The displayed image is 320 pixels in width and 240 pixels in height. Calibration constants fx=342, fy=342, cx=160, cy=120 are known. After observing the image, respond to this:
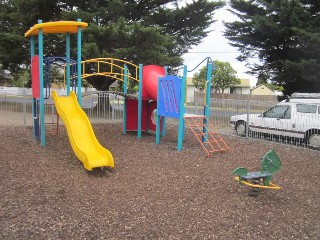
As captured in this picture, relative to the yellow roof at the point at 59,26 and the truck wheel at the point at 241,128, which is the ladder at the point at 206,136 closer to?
the truck wheel at the point at 241,128

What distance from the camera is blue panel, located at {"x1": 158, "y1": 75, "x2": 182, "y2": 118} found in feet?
31.8

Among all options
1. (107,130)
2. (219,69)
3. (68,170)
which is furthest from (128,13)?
(219,69)

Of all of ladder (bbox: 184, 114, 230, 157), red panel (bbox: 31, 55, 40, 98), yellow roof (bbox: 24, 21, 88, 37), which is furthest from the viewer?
red panel (bbox: 31, 55, 40, 98)

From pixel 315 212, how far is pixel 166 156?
433cm

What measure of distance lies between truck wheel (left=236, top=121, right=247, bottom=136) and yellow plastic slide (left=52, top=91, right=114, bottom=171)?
7.07 metres

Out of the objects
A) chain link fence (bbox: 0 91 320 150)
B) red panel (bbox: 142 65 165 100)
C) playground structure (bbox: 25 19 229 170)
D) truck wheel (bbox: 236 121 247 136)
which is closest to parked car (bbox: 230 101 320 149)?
truck wheel (bbox: 236 121 247 136)

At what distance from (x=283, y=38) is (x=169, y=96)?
1208 cm

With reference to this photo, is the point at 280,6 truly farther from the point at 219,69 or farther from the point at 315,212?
the point at 219,69

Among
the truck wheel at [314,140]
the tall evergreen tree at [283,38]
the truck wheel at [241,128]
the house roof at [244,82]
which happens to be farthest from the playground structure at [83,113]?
the house roof at [244,82]

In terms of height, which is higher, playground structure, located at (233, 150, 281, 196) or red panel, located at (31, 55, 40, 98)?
red panel, located at (31, 55, 40, 98)

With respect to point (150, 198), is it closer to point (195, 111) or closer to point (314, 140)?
point (314, 140)

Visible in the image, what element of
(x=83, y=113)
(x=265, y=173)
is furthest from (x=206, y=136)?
(x=265, y=173)

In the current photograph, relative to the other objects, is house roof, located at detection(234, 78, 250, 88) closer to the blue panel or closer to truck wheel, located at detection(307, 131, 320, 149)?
truck wheel, located at detection(307, 131, 320, 149)

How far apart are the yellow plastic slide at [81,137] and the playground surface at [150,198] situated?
243 millimetres
